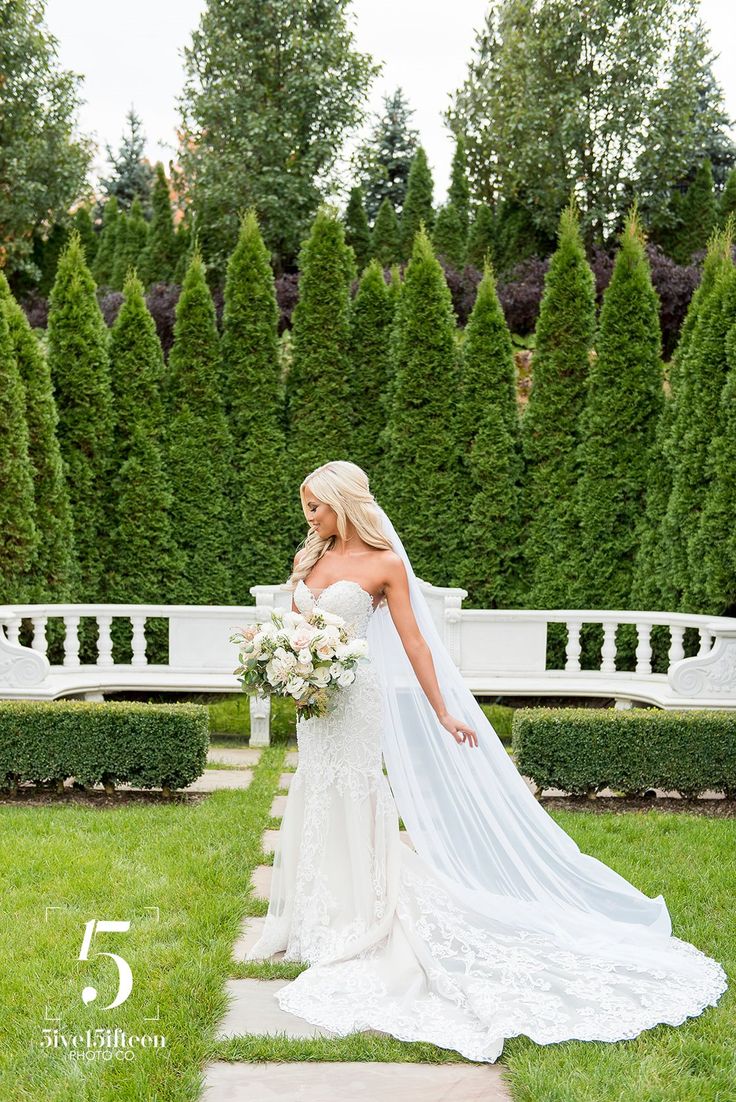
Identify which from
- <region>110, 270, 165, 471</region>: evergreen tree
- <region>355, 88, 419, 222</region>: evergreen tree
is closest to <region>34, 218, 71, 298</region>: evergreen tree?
<region>355, 88, 419, 222</region>: evergreen tree

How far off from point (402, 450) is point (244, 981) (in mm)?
7603

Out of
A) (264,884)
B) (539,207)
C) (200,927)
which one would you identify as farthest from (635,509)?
(539,207)

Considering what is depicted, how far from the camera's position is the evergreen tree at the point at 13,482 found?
9.47 m

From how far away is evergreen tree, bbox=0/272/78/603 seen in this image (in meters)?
9.98

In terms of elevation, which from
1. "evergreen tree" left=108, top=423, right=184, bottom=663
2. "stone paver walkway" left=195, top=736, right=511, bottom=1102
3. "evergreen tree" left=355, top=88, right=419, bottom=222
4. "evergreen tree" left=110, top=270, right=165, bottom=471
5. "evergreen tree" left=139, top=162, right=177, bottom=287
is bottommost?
"stone paver walkway" left=195, top=736, right=511, bottom=1102

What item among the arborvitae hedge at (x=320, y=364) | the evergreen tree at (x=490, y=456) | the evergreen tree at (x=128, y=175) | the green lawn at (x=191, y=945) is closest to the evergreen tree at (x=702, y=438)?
the evergreen tree at (x=490, y=456)

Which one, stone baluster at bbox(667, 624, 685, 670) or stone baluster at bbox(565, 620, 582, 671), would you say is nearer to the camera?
stone baluster at bbox(667, 624, 685, 670)

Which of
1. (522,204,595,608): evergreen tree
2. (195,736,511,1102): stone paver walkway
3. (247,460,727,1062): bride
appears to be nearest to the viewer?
(195,736,511,1102): stone paver walkway

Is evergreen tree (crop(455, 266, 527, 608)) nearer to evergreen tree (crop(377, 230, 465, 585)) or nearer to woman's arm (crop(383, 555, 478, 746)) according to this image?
evergreen tree (crop(377, 230, 465, 585))

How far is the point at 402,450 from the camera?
10883 millimetres

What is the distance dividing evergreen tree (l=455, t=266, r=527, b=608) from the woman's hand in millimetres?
6555

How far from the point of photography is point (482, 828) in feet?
14.5

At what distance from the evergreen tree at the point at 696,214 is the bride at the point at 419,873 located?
15.7 meters

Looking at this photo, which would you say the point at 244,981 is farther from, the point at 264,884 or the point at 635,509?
the point at 635,509
